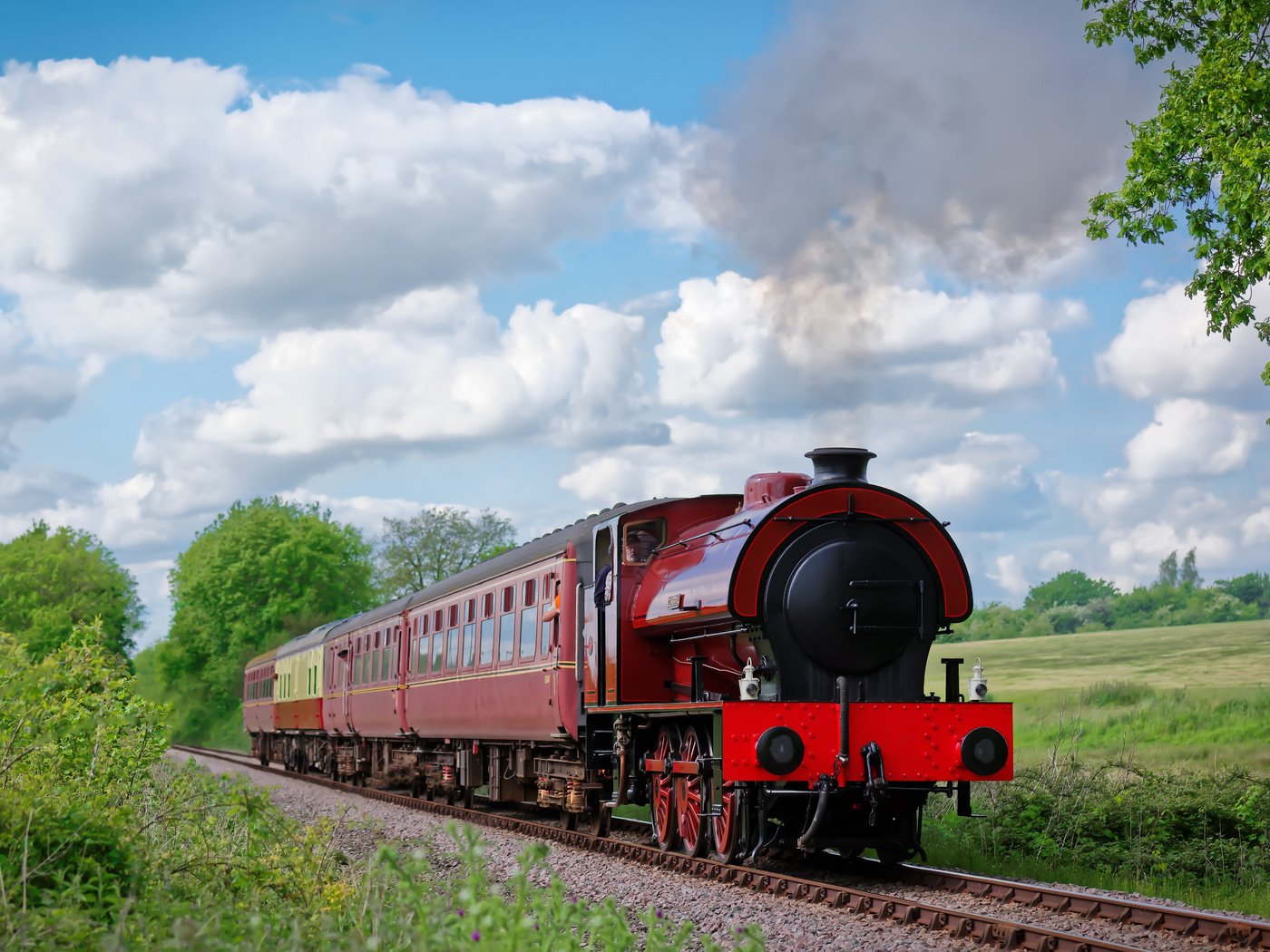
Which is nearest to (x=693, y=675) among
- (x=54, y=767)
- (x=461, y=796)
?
(x=54, y=767)

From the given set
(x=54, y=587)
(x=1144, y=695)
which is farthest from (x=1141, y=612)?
(x=54, y=587)

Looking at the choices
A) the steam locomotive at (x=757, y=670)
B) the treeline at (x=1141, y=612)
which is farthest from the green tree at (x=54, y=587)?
the steam locomotive at (x=757, y=670)

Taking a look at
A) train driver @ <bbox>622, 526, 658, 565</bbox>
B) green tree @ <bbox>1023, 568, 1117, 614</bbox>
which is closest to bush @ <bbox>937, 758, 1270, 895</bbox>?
train driver @ <bbox>622, 526, 658, 565</bbox>

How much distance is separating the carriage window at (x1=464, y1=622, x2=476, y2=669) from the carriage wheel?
7477 mm

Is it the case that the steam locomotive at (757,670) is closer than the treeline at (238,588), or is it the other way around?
the steam locomotive at (757,670)

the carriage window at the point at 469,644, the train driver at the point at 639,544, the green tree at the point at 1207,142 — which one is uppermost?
the green tree at the point at 1207,142

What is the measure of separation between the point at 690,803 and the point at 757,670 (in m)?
1.66

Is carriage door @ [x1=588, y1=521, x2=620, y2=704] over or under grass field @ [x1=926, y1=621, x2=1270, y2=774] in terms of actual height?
over

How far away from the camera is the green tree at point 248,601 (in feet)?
220

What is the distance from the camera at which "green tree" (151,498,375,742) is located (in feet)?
220

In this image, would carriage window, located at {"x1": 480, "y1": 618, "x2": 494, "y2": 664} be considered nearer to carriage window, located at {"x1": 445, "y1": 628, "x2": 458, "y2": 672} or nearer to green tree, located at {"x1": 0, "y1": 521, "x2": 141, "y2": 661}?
carriage window, located at {"x1": 445, "y1": 628, "x2": 458, "y2": 672}

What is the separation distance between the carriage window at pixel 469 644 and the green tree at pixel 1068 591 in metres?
70.4

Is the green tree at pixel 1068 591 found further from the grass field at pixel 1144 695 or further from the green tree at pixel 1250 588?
the grass field at pixel 1144 695

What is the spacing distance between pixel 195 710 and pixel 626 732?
62639 millimetres
